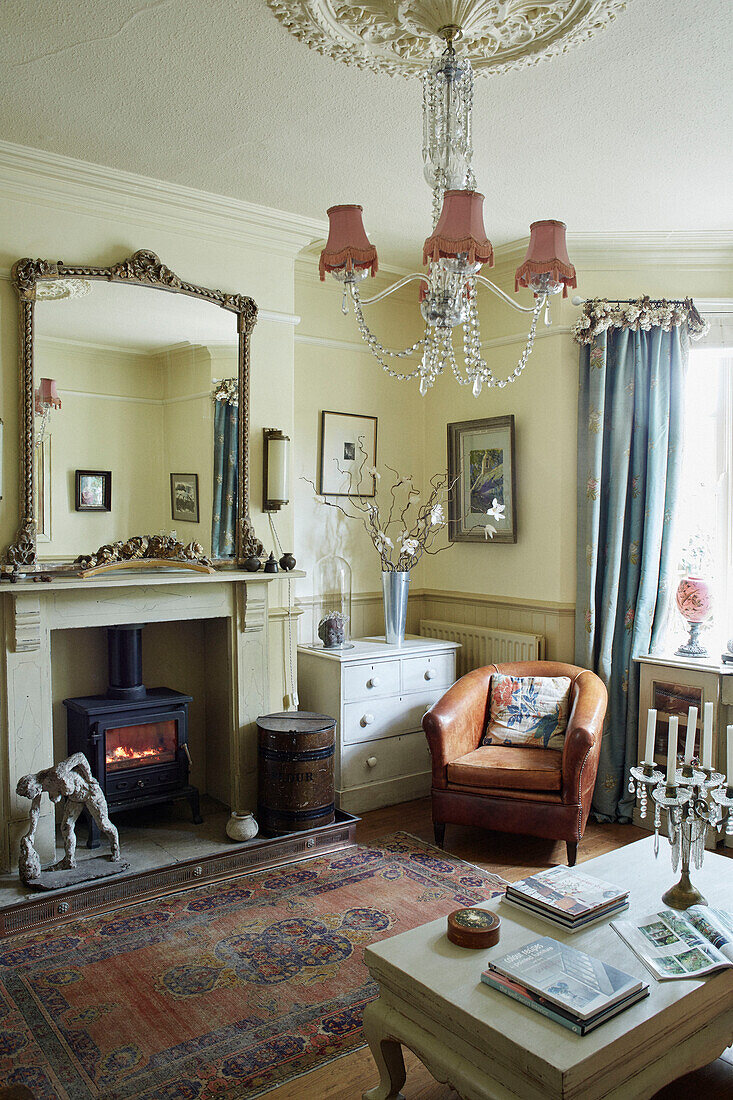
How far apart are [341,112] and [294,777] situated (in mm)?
2566

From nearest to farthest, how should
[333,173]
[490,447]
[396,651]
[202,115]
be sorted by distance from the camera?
[202,115], [333,173], [396,651], [490,447]

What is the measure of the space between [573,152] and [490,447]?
1.71 metres

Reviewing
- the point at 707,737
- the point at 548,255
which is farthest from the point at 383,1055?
the point at 548,255

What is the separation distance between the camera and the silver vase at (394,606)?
14.0 feet

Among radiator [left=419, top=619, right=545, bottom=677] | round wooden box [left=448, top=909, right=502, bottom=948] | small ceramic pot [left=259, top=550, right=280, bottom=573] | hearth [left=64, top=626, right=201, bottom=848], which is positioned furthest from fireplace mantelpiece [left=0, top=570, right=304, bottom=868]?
round wooden box [left=448, top=909, right=502, bottom=948]

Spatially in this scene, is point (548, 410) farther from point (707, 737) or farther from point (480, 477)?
point (707, 737)

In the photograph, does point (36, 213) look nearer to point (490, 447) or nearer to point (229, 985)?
point (490, 447)

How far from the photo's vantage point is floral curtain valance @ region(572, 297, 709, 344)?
12.8 feet

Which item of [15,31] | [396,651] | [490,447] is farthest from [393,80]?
[396,651]

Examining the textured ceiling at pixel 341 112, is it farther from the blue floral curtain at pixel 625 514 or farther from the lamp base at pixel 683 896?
the lamp base at pixel 683 896

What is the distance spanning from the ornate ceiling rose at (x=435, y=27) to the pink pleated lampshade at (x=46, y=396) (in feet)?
5.29

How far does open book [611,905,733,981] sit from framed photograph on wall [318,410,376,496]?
2876 millimetres

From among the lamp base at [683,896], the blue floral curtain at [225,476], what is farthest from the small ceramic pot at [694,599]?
the blue floral curtain at [225,476]

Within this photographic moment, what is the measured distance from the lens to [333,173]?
3.27m
